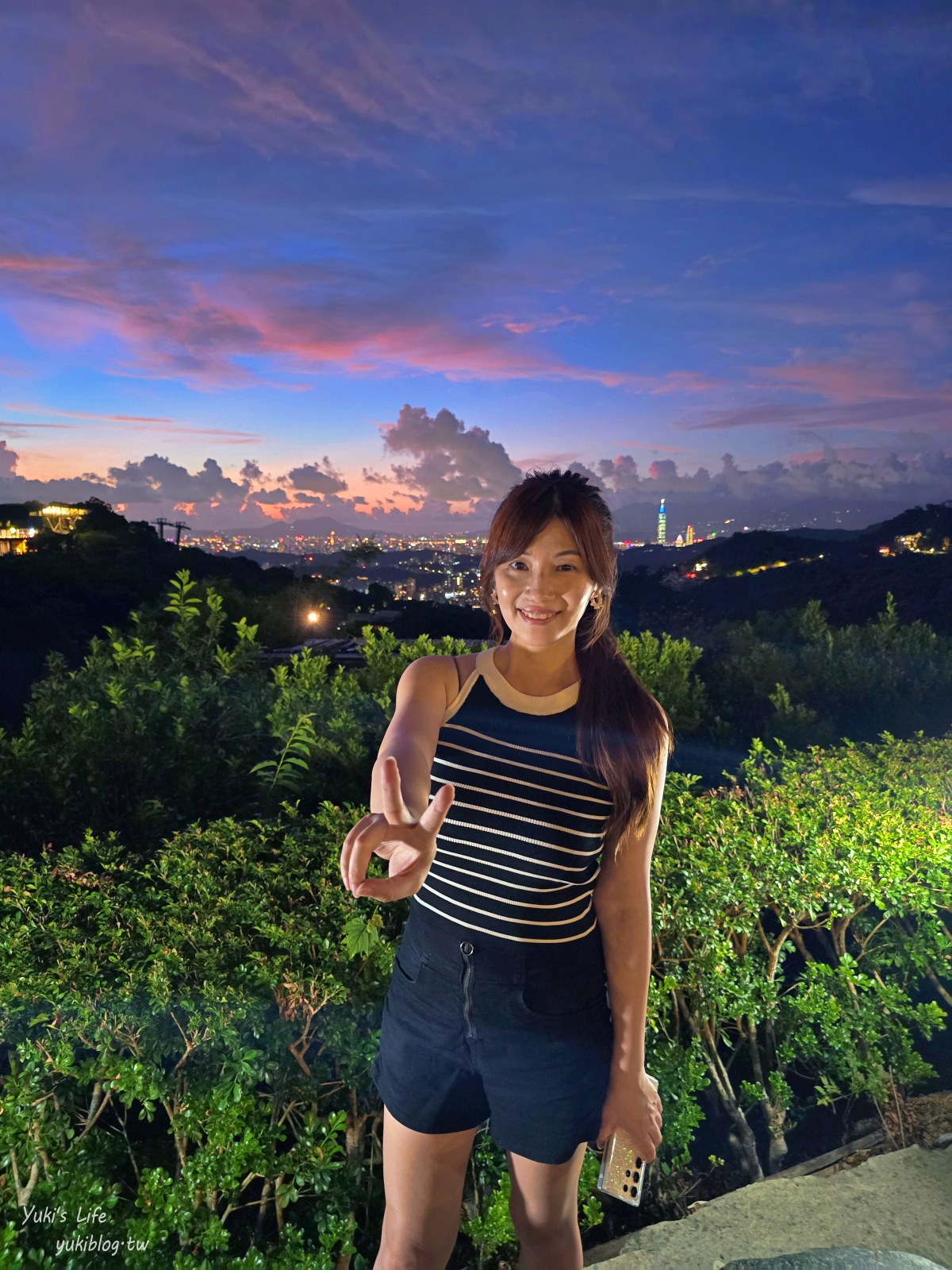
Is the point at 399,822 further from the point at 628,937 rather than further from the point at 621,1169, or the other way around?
the point at 621,1169

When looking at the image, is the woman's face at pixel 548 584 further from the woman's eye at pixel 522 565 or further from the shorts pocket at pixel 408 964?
Answer: the shorts pocket at pixel 408 964

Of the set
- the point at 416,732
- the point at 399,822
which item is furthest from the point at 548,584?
the point at 399,822

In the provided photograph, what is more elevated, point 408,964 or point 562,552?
point 562,552

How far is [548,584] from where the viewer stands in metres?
1.69

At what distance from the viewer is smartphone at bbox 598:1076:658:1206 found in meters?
1.71

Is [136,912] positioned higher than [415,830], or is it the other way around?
[415,830]

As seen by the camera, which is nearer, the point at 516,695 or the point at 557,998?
the point at 557,998

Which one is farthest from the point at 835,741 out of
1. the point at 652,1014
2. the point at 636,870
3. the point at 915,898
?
the point at 636,870

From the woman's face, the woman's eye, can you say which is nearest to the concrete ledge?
the woman's face

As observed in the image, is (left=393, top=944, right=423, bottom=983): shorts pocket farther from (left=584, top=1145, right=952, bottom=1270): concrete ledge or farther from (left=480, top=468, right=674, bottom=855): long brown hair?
(left=584, top=1145, right=952, bottom=1270): concrete ledge

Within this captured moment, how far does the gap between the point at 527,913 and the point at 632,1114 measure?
0.56 metres

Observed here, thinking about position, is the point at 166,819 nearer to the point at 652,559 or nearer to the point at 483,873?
the point at 483,873

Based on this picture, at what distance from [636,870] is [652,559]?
1544 centimetres

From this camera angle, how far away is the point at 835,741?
5008 millimetres
